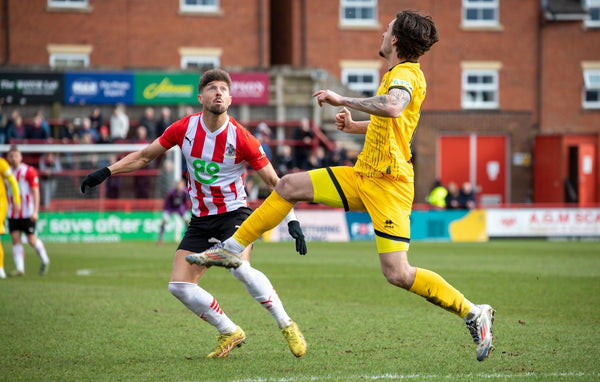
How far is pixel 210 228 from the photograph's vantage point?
6.84 meters

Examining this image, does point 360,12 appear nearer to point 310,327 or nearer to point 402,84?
point 310,327

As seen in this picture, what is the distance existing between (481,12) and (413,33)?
100 ft

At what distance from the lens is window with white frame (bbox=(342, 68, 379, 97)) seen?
33.8 meters

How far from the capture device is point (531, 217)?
25.9 m

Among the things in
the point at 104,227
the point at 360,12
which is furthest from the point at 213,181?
the point at 360,12

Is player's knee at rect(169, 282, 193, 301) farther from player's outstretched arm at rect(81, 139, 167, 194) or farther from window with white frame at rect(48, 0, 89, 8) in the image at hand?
window with white frame at rect(48, 0, 89, 8)

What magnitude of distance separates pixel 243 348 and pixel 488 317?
230cm

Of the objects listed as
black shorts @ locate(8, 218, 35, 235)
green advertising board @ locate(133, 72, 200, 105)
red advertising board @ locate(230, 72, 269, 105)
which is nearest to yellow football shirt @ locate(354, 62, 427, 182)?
black shorts @ locate(8, 218, 35, 235)

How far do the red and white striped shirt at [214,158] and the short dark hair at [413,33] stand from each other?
59.8 inches

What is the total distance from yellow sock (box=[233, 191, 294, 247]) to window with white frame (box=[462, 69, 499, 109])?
29.9 metres

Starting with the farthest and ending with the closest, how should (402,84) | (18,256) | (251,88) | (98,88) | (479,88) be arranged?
(479,88) < (251,88) < (98,88) < (18,256) < (402,84)

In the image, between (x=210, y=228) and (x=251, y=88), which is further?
(x=251, y=88)

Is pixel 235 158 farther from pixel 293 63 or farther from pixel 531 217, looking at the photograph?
pixel 293 63

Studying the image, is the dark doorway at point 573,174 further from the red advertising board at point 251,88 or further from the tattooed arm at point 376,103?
the tattooed arm at point 376,103
